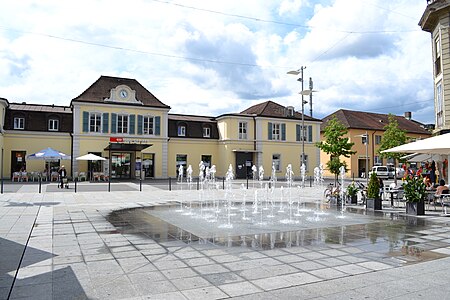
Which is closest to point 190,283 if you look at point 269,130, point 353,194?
point 353,194

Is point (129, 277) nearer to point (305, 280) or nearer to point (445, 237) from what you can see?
point (305, 280)

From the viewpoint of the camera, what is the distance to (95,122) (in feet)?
113

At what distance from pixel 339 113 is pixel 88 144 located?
1373 inches

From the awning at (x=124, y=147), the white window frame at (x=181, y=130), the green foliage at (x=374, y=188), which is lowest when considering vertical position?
the green foliage at (x=374, y=188)

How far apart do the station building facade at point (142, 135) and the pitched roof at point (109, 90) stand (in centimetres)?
9

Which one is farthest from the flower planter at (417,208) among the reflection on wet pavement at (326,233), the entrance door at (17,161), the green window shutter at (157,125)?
the entrance door at (17,161)

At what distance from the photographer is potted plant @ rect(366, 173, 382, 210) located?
45.0ft

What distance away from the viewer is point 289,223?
10.5 m

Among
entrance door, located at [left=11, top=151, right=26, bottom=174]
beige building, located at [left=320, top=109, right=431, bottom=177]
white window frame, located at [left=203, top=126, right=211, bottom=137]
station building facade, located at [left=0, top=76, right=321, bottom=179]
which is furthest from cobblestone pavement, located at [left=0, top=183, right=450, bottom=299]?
beige building, located at [left=320, top=109, right=431, bottom=177]

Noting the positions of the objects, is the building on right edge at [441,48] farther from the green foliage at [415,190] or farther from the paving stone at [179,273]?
the paving stone at [179,273]

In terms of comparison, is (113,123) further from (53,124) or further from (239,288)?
(239,288)

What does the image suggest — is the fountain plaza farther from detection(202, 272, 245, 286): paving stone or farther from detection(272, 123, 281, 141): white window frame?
detection(272, 123, 281, 141): white window frame

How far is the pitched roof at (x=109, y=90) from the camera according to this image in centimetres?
3450

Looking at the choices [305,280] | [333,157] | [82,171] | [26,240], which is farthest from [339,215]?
[82,171]
